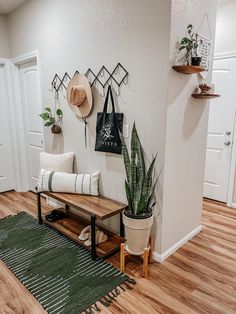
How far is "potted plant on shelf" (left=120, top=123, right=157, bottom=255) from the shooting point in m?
1.88

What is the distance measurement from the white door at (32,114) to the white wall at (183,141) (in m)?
2.06

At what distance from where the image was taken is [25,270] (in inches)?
80.4

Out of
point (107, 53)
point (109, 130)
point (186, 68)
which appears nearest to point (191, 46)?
point (186, 68)

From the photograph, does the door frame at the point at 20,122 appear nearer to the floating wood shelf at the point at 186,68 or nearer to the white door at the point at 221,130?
the floating wood shelf at the point at 186,68

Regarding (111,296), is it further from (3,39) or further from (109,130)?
(3,39)

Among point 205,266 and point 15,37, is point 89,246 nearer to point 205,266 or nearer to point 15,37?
point 205,266

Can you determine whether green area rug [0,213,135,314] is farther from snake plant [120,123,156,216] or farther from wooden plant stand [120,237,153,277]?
snake plant [120,123,156,216]

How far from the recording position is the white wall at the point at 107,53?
6.23 ft

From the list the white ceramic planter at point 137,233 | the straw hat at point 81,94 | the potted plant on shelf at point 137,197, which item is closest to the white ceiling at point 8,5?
the straw hat at point 81,94

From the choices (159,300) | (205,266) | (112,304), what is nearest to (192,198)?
(205,266)

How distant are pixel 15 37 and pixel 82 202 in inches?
107

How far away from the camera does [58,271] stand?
6.64 feet

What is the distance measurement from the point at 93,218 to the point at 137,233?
0.42 m

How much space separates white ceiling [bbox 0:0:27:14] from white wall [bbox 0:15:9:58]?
140 mm
